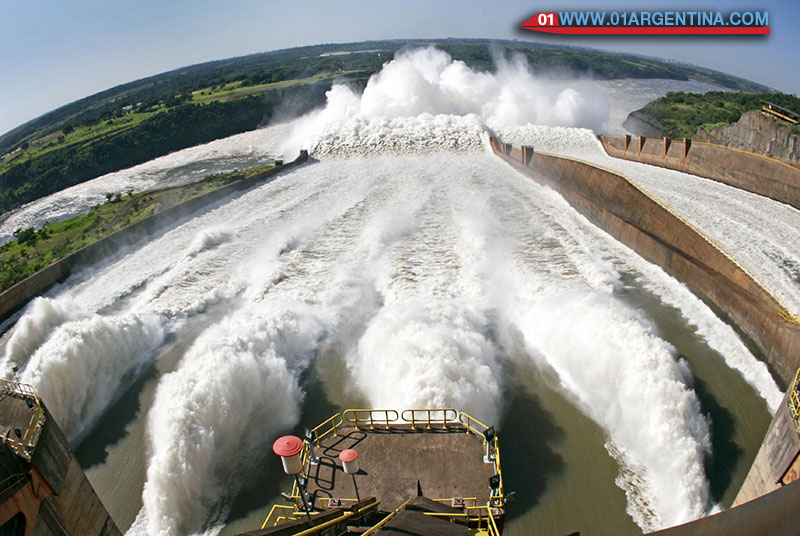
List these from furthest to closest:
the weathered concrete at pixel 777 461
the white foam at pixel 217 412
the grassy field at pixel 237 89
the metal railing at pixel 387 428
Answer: the grassy field at pixel 237 89 < the white foam at pixel 217 412 < the metal railing at pixel 387 428 < the weathered concrete at pixel 777 461

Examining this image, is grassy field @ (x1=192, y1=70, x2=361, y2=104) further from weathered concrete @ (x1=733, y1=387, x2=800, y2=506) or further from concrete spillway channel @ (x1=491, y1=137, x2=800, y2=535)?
weathered concrete @ (x1=733, y1=387, x2=800, y2=506)

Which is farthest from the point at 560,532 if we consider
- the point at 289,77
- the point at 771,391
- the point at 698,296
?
the point at 289,77

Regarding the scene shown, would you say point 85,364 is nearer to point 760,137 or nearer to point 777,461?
point 777,461

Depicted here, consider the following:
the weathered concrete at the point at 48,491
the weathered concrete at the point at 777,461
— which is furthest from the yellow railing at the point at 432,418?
the weathered concrete at the point at 48,491

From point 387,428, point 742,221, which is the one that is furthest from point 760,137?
point 387,428

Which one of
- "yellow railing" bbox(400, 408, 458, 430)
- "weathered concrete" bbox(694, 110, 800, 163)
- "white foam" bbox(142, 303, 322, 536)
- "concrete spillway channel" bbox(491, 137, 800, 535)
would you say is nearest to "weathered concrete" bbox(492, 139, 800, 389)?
"concrete spillway channel" bbox(491, 137, 800, 535)

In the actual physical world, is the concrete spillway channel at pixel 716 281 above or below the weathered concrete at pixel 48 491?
below

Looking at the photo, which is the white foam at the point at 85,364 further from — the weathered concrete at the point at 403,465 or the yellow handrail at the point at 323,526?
the yellow handrail at the point at 323,526
